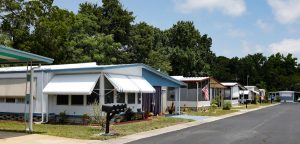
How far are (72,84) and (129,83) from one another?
3.34m

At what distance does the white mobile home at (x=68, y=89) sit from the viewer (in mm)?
22844

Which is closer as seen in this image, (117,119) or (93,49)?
(117,119)

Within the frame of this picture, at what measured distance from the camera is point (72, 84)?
23.1m

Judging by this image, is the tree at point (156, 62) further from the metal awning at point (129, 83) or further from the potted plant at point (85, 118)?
the potted plant at point (85, 118)

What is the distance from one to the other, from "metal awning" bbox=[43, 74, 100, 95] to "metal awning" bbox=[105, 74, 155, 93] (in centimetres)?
96

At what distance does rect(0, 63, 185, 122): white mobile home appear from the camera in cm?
2284

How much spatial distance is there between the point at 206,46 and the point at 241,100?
47.5 feet

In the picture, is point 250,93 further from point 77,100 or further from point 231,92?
point 77,100

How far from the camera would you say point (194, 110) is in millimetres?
38969

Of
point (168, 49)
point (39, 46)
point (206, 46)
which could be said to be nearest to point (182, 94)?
point (39, 46)

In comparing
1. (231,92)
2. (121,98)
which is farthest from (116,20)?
(121,98)

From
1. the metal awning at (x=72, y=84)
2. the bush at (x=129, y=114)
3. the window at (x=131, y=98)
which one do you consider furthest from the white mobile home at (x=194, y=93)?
the metal awning at (x=72, y=84)

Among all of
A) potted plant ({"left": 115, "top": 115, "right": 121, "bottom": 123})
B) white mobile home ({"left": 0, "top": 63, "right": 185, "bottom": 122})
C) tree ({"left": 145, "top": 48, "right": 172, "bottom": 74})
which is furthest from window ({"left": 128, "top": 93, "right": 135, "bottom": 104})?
tree ({"left": 145, "top": 48, "right": 172, "bottom": 74})

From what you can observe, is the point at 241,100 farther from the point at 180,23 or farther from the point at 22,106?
the point at 22,106
